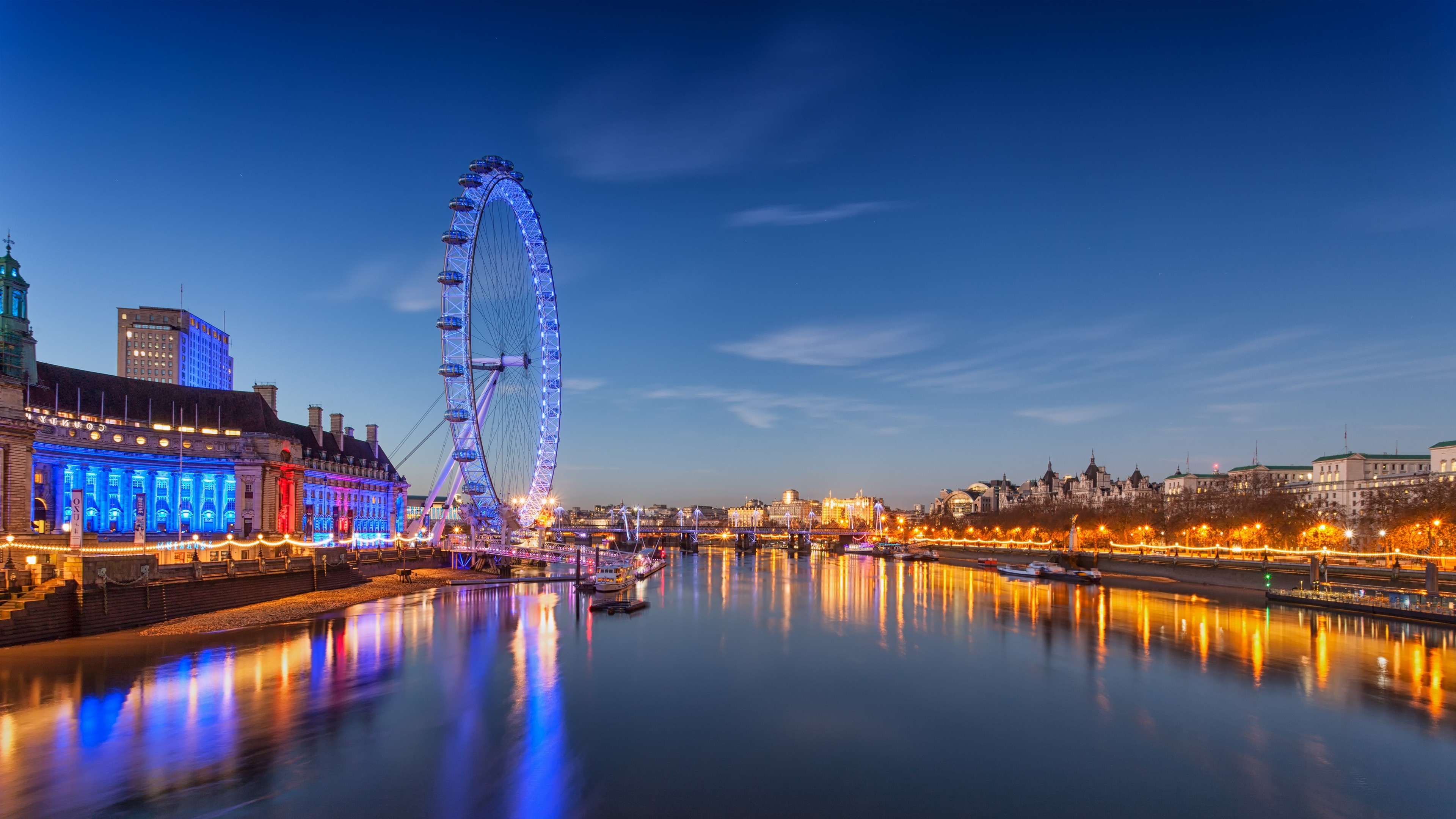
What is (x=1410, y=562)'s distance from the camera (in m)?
77.3

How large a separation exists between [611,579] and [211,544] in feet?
108

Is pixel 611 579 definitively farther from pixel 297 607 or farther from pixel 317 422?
pixel 317 422

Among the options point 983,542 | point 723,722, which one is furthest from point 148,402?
point 983,542

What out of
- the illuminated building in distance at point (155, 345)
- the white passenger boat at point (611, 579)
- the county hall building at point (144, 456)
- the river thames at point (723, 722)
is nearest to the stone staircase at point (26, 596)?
the river thames at point (723, 722)

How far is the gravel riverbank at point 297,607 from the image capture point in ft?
133

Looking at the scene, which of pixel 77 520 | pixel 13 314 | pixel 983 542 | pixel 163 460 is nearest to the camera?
pixel 77 520

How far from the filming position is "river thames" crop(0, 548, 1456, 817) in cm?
1964

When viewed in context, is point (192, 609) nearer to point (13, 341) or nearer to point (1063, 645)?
point (13, 341)

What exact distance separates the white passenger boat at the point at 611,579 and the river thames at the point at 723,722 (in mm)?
17086

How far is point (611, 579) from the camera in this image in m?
67.1

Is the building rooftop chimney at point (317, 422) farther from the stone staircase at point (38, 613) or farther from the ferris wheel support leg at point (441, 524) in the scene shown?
the stone staircase at point (38, 613)

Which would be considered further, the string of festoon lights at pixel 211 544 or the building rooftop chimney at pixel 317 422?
the building rooftop chimney at pixel 317 422

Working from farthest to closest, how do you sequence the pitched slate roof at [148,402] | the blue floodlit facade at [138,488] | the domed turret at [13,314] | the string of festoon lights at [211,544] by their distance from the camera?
the pitched slate roof at [148,402]
the blue floodlit facade at [138,488]
the domed turret at [13,314]
the string of festoon lights at [211,544]

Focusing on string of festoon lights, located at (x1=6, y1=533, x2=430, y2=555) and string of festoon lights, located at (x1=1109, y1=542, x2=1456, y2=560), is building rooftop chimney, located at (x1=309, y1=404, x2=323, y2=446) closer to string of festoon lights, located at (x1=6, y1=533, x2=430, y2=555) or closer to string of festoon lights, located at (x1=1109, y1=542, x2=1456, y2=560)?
string of festoon lights, located at (x1=6, y1=533, x2=430, y2=555)
